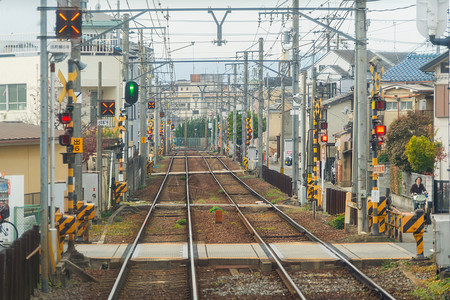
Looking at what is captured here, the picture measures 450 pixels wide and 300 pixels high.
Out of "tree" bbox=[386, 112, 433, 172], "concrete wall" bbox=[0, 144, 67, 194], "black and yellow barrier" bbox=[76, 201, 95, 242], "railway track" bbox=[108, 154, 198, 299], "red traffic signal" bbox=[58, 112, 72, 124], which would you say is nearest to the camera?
"railway track" bbox=[108, 154, 198, 299]

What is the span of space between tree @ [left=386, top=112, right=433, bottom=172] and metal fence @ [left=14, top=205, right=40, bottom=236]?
62.9 feet

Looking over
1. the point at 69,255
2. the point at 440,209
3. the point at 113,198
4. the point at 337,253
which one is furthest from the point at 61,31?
the point at 440,209

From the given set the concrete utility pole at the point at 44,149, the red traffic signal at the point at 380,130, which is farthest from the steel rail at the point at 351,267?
the concrete utility pole at the point at 44,149

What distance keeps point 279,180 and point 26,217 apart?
22272 millimetres

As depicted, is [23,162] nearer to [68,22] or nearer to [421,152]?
[68,22]

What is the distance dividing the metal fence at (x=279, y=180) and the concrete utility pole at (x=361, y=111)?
13310 millimetres

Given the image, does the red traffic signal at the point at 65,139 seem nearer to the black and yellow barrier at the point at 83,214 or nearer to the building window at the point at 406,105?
the black and yellow barrier at the point at 83,214

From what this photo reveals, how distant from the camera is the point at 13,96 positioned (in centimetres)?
3900

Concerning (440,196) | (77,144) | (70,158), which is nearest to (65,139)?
(70,158)

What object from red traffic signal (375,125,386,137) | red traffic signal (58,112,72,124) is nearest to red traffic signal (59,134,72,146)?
red traffic signal (58,112,72,124)

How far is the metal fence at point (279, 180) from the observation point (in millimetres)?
31686

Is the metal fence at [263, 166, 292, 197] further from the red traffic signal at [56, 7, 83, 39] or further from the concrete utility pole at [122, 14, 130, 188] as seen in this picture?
the red traffic signal at [56, 7, 83, 39]

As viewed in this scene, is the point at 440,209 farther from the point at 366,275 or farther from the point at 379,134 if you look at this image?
the point at 366,275

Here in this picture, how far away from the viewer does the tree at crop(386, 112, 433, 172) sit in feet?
95.8
